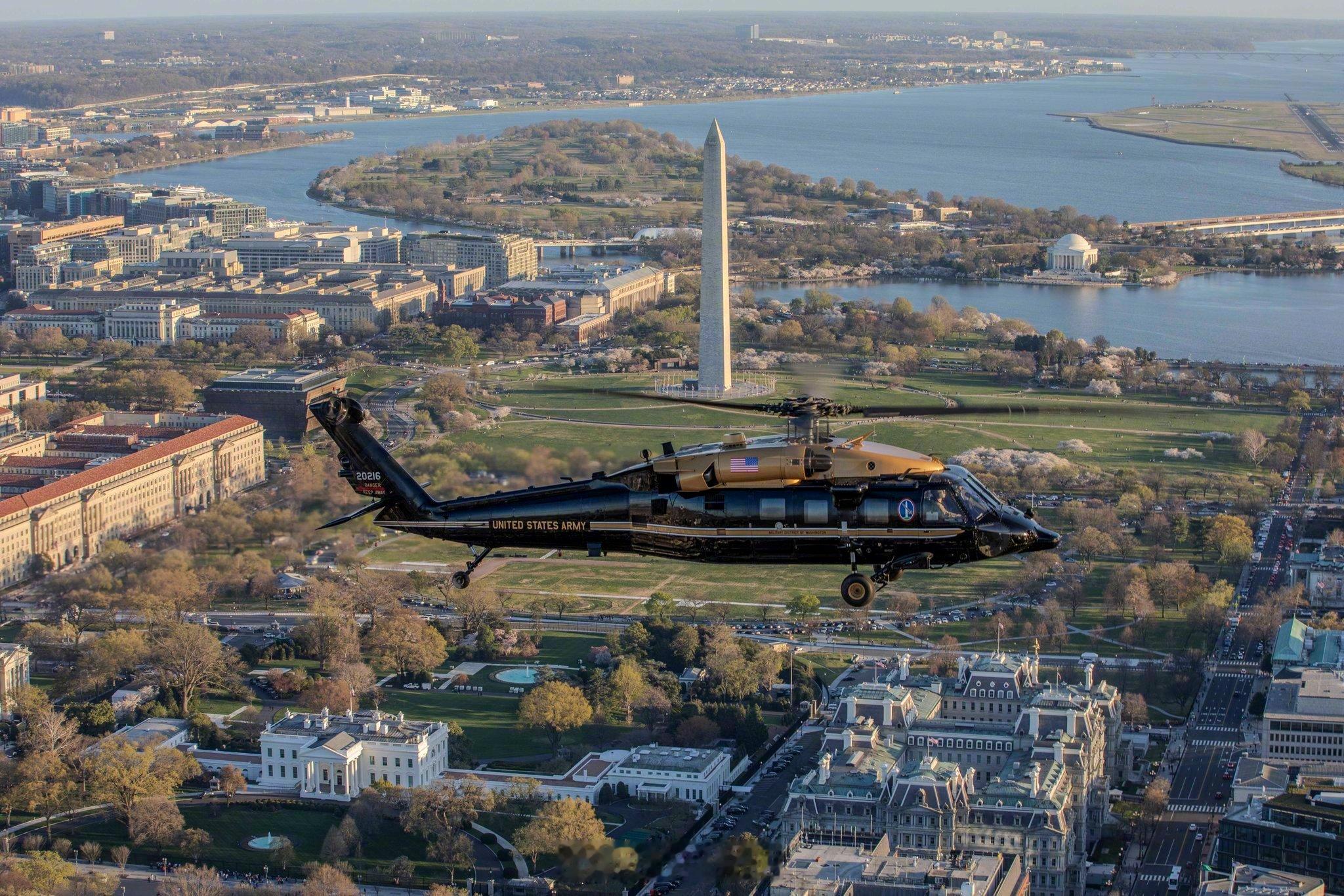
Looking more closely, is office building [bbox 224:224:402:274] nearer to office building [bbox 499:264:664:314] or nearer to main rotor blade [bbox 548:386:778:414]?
office building [bbox 499:264:664:314]

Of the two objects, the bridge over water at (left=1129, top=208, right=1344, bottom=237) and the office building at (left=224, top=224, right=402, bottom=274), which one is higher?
the office building at (left=224, top=224, right=402, bottom=274)

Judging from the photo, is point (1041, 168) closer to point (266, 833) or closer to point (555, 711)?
point (555, 711)

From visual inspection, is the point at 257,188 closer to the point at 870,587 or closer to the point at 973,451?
the point at 973,451

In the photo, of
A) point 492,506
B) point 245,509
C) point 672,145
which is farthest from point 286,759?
point 672,145

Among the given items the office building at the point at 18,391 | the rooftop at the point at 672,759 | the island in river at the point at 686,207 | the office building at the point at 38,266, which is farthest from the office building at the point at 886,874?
the office building at the point at 38,266

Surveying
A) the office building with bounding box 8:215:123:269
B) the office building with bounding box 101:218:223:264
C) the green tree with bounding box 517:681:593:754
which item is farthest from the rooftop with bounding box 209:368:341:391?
the office building with bounding box 101:218:223:264

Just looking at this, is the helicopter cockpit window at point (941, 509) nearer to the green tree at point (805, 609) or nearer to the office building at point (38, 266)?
the green tree at point (805, 609)

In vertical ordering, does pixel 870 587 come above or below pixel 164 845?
above
